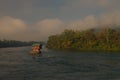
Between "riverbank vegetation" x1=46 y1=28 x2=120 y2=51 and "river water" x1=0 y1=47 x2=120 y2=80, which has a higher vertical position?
"riverbank vegetation" x1=46 y1=28 x2=120 y2=51

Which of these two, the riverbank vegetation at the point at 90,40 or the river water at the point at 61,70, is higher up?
the riverbank vegetation at the point at 90,40

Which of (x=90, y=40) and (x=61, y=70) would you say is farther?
(x=90, y=40)

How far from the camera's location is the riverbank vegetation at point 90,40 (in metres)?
149

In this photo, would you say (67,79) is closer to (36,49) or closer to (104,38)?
(36,49)

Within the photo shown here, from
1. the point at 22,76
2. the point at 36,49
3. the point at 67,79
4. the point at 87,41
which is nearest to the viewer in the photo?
the point at 67,79

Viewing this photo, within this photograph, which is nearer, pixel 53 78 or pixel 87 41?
pixel 53 78

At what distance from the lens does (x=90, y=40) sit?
158 metres

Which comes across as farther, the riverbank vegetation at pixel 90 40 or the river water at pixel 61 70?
the riverbank vegetation at pixel 90 40

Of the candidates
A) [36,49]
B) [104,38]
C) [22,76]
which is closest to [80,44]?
[104,38]

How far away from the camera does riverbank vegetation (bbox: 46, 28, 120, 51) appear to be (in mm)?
149250

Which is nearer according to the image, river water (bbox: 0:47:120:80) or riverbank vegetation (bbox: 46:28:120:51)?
river water (bbox: 0:47:120:80)

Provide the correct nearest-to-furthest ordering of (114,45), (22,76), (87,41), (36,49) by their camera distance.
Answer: (22,76) < (36,49) < (114,45) < (87,41)

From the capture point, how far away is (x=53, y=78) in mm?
41469

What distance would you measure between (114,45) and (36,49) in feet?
177
